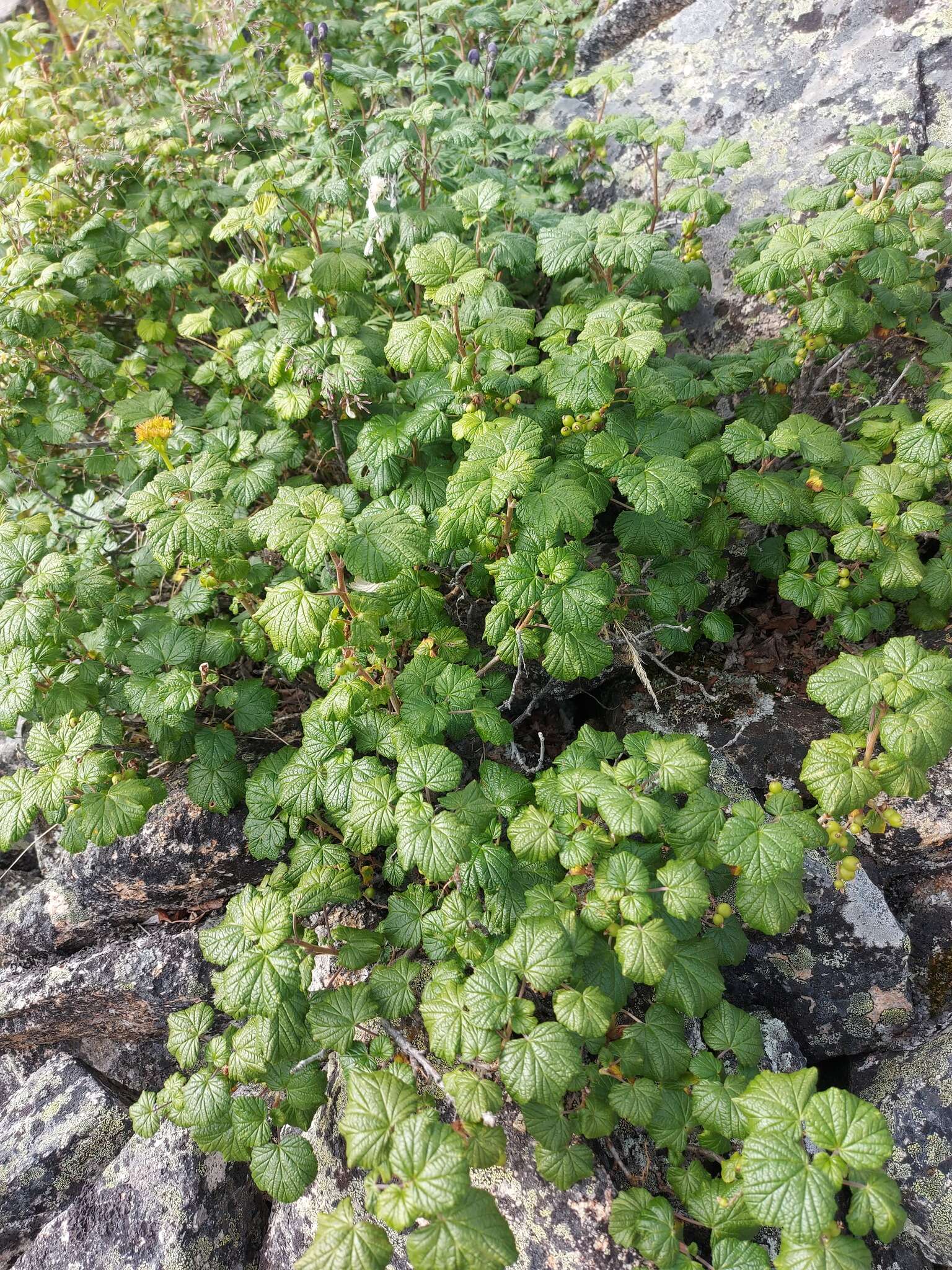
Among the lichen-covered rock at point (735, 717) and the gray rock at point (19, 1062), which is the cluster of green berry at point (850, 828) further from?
the gray rock at point (19, 1062)

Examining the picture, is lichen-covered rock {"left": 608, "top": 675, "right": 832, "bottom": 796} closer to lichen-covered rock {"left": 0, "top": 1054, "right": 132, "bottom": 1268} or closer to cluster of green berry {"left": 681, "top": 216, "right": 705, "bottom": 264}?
cluster of green berry {"left": 681, "top": 216, "right": 705, "bottom": 264}

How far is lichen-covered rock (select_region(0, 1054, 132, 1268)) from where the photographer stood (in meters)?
2.92

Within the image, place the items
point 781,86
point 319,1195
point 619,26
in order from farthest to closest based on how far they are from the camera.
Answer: point 619,26 < point 781,86 < point 319,1195

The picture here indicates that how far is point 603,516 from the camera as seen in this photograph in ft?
10.6

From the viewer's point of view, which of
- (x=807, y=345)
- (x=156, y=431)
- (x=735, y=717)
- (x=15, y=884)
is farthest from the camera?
(x=15, y=884)

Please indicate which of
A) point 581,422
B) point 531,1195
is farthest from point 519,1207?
point 581,422

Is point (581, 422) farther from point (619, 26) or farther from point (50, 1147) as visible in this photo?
point (619, 26)

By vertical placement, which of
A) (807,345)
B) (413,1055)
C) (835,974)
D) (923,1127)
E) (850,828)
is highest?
(807,345)

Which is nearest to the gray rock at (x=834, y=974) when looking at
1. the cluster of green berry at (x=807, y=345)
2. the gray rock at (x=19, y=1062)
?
the cluster of green berry at (x=807, y=345)

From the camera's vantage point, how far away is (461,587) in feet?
9.66

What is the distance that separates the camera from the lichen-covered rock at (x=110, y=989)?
119 inches

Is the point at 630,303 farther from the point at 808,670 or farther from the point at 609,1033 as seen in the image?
the point at 609,1033

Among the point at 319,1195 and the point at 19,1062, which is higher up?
Result: the point at 319,1195

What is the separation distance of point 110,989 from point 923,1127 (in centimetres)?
298
